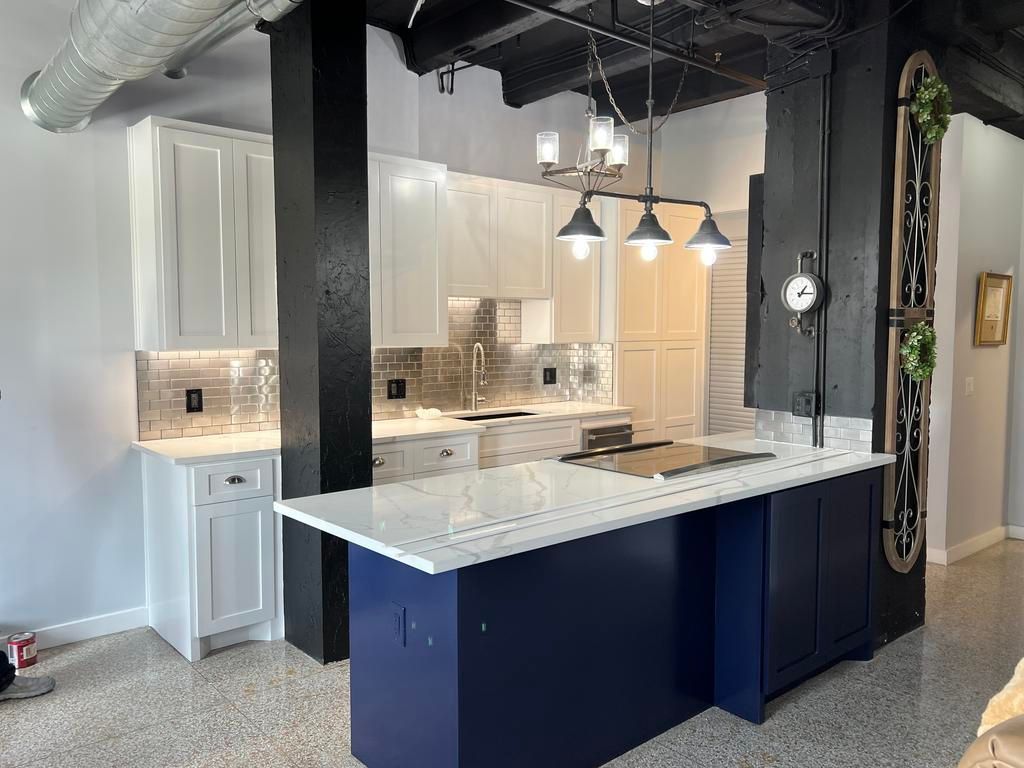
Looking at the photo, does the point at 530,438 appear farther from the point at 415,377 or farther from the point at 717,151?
the point at 717,151

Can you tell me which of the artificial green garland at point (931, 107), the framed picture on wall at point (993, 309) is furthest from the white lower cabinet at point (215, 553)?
the framed picture on wall at point (993, 309)

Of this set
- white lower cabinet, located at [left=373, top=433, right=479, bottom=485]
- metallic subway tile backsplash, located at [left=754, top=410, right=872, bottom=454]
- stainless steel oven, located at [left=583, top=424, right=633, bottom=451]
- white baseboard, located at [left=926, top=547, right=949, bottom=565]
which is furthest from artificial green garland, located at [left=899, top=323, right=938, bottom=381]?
white lower cabinet, located at [left=373, top=433, right=479, bottom=485]

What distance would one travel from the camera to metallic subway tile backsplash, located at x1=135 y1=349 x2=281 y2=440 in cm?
409

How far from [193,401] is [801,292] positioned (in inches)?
123

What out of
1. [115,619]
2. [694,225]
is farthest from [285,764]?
[694,225]

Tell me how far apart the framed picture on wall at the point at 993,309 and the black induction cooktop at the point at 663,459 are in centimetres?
259

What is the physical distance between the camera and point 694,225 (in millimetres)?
6246

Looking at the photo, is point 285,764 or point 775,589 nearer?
point 285,764

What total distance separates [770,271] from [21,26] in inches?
146

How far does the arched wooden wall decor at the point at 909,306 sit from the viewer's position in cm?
371

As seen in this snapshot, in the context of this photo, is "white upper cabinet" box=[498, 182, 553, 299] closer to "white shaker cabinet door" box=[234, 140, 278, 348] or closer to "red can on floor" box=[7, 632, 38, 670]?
"white shaker cabinet door" box=[234, 140, 278, 348]

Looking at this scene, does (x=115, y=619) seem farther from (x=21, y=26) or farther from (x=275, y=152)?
(x=21, y=26)

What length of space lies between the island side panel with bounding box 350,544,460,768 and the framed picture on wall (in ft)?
14.4

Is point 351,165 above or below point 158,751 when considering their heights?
above
